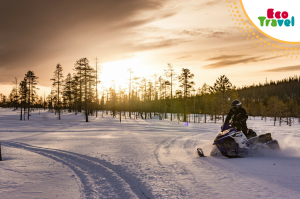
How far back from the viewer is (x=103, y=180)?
17.6 feet

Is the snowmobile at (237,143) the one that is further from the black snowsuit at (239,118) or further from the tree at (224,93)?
the tree at (224,93)

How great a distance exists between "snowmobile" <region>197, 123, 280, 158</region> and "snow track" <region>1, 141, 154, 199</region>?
391 centimetres

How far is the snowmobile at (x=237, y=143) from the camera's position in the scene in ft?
24.7

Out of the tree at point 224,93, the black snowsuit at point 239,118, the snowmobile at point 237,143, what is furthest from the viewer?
the tree at point 224,93

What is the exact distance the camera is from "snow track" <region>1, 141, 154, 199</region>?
4.39 meters

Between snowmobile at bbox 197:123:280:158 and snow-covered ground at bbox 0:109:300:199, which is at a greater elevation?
snowmobile at bbox 197:123:280:158

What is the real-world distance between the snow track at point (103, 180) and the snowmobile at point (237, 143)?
391 centimetres

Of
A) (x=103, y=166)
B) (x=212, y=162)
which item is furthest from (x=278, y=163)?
(x=103, y=166)

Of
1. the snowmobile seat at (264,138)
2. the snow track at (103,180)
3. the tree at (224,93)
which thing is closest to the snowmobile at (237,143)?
the snowmobile seat at (264,138)

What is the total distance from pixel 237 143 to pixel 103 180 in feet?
17.7

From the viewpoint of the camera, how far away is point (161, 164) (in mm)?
7066

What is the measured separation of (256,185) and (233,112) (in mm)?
3840

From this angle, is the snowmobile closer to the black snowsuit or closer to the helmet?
the black snowsuit

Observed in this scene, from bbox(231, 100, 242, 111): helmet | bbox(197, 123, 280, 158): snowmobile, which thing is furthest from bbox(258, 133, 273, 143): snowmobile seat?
bbox(231, 100, 242, 111): helmet
